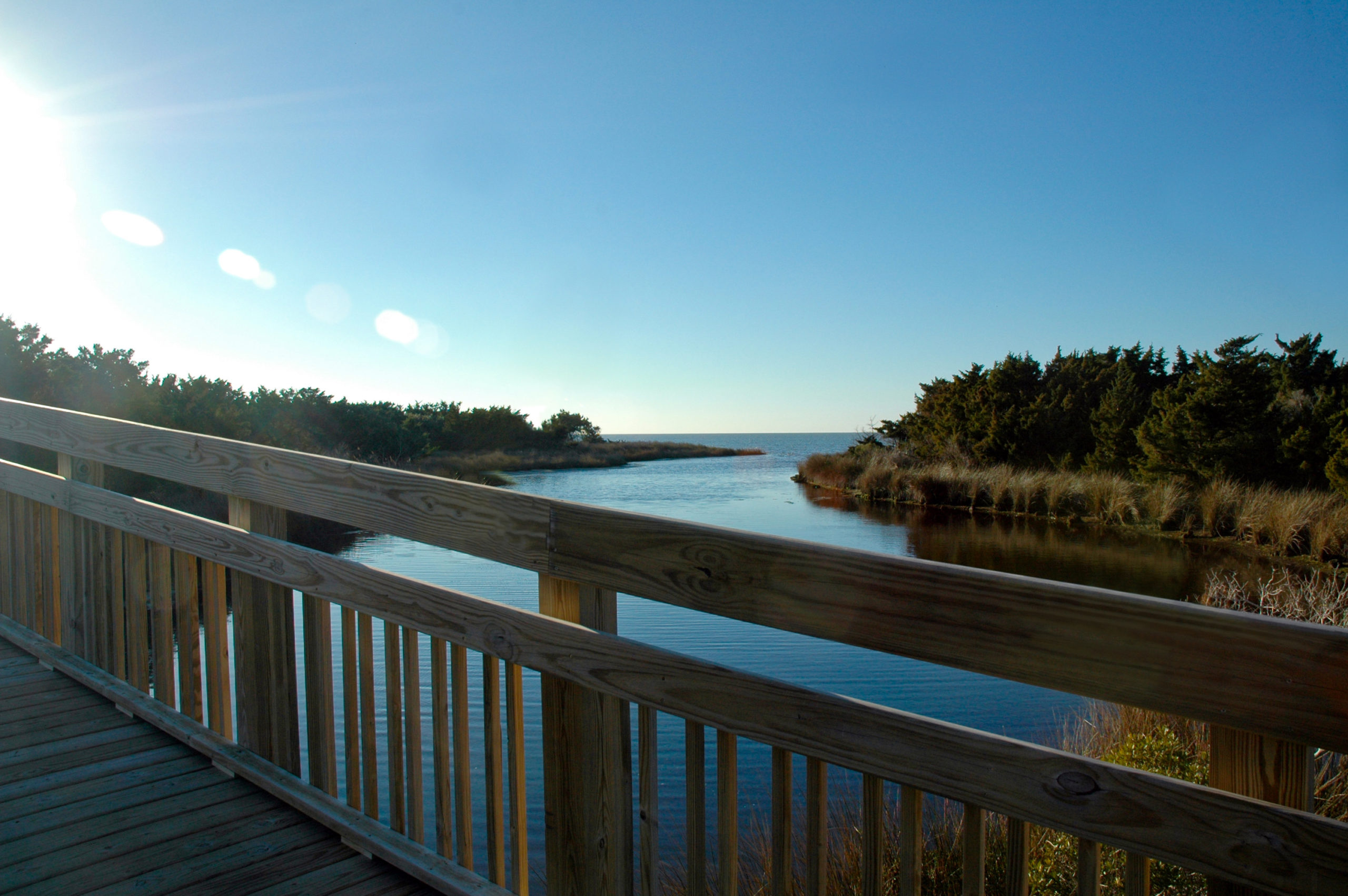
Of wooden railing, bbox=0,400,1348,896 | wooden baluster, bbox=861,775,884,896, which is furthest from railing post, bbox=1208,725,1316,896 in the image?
wooden baluster, bbox=861,775,884,896

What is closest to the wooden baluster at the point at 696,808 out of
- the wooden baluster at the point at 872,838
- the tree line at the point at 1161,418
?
the wooden baluster at the point at 872,838

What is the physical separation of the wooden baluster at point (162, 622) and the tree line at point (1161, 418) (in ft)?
43.2

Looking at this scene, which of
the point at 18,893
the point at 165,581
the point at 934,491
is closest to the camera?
the point at 18,893

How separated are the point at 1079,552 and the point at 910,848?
32.5 ft

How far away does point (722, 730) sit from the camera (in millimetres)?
1144

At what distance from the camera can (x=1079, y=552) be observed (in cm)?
976

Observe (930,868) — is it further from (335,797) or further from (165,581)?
(165,581)

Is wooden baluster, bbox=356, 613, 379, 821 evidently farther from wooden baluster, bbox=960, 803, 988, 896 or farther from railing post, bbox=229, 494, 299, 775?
wooden baluster, bbox=960, 803, 988, 896

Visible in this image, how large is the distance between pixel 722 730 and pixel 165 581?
6.36 ft

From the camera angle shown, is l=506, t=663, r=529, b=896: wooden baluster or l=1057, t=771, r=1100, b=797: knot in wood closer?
l=1057, t=771, r=1100, b=797: knot in wood

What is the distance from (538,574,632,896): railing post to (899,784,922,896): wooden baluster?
477 mm

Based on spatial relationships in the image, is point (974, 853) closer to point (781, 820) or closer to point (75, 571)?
point (781, 820)

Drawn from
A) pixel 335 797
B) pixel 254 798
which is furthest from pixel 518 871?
pixel 254 798

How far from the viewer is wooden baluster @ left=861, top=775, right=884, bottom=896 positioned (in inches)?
41.0
